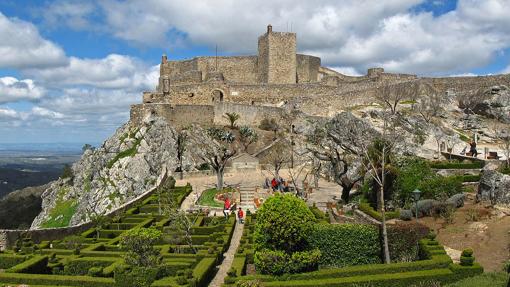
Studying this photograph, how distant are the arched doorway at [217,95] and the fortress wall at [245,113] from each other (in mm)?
3694

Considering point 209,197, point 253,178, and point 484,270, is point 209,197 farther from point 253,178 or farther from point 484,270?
point 484,270

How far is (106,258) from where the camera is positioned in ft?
59.6

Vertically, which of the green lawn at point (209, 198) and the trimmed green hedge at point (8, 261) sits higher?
the green lawn at point (209, 198)

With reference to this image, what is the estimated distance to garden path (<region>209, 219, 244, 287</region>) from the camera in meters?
16.9

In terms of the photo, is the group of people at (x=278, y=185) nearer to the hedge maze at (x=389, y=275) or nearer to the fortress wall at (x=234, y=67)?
the hedge maze at (x=389, y=275)

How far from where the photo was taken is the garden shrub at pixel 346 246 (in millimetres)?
17828

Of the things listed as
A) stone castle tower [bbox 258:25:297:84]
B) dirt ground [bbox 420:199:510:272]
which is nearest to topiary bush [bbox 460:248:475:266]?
dirt ground [bbox 420:199:510:272]

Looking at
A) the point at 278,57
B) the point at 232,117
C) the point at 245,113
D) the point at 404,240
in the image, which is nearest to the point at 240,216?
the point at 404,240

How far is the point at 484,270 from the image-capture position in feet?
49.6

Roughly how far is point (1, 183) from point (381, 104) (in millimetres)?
126405

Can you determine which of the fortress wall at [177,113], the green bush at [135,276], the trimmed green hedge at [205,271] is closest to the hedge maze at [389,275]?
the trimmed green hedge at [205,271]

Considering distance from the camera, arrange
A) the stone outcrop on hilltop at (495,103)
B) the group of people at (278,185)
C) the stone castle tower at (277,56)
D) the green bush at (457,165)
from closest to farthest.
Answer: the green bush at (457,165)
the group of people at (278,185)
the stone outcrop on hilltop at (495,103)
the stone castle tower at (277,56)

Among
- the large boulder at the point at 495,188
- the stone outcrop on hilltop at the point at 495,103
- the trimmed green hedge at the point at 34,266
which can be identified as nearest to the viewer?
the trimmed green hedge at the point at 34,266

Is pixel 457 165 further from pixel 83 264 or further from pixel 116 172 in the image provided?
pixel 116 172
